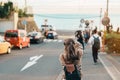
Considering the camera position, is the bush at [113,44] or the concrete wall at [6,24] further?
the concrete wall at [6,24]

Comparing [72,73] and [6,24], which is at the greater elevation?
[72,73]

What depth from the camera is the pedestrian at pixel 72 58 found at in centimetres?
940

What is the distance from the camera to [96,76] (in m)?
17.0

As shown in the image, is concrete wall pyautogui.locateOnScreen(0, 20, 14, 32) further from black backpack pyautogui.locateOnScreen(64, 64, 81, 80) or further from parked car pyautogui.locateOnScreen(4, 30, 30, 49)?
black backpack pyautogui.locateOnScreen(64, 64, 81, 80)

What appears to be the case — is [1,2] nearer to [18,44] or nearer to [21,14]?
[21,14]

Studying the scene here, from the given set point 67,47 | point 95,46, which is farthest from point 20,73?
point 67,47

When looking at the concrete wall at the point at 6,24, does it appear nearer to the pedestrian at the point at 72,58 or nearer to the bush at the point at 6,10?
the bush at the point at 6,10

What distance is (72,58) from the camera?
946 cm

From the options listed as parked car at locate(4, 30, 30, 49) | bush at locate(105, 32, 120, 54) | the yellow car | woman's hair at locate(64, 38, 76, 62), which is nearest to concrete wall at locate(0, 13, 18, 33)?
parked car at locate(4, 30, 30, 49)

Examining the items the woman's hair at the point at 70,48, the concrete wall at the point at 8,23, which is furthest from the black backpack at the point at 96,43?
the concrete wall at the point at 8,23

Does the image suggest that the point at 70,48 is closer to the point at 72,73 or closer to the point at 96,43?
the point at 72,73

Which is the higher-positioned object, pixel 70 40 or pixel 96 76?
pixel 70 40

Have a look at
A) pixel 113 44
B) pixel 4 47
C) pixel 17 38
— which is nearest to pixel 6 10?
pixel 17 38

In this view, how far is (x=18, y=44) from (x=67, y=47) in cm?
2791
